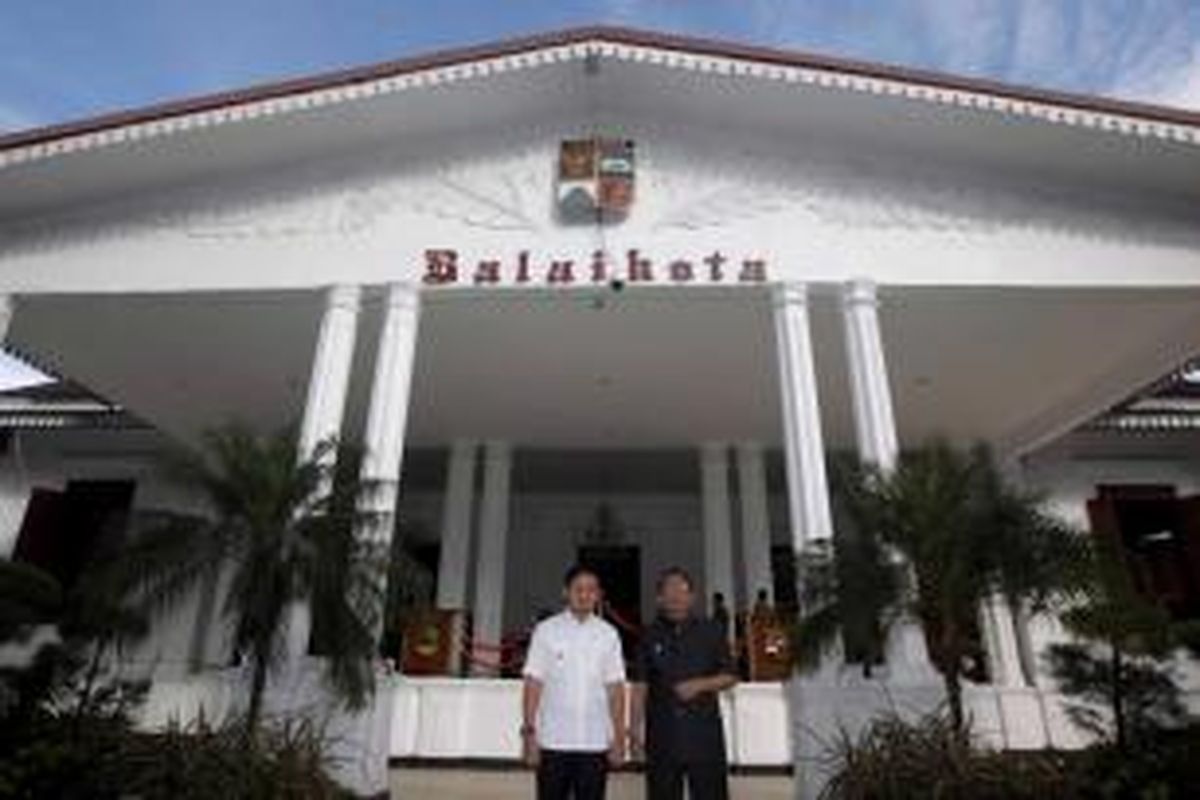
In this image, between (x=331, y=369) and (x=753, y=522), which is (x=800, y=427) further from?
(x=753, y=522)

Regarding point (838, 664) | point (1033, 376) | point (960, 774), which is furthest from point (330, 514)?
point (1033, 376)

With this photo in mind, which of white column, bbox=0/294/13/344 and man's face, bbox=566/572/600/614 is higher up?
white column, bbox=0/294/13/344

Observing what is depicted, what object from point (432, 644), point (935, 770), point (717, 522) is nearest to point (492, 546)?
point (432, 644)

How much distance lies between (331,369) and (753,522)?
7.37 metres

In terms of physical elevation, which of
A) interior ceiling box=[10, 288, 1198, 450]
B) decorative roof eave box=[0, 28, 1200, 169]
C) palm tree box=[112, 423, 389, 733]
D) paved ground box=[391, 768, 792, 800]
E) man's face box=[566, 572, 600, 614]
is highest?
decorative roof eave box=[0, 28, 1200, 169]

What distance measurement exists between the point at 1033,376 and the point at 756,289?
4987mm

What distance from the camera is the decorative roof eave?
934 centimetres

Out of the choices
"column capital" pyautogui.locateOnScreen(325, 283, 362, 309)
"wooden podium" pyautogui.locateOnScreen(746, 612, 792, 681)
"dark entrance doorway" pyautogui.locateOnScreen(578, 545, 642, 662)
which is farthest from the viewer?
"dark entrance doorway" pyautogui.locateOnScreen(578, 545, 642, 662)

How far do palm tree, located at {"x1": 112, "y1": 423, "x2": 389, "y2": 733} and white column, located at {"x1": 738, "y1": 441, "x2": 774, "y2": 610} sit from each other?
25.1ft

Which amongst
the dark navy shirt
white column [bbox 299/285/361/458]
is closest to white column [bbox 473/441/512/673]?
white column [bbox 299/285/361/458]

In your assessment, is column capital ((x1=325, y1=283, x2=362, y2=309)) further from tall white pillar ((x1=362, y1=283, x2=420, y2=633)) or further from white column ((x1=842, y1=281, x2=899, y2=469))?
white column ((x1=842, y1=281, x2=899, y2=469))

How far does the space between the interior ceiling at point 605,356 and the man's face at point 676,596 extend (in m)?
5.19

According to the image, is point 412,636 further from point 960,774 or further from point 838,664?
point 960,774

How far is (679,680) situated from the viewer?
4949mm
